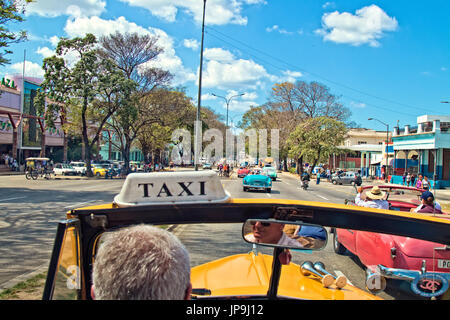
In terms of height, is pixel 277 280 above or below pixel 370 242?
below

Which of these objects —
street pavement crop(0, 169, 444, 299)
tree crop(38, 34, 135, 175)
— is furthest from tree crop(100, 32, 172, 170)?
street pavement crop(0, 169, 444, 299)

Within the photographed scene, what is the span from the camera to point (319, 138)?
4806cm

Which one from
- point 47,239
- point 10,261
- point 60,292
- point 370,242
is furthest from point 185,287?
point 47,239

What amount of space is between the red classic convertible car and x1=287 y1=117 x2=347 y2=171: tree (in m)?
46.6

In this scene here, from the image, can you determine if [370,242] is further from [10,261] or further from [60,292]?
[10,261]


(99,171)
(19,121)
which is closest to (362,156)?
(99,171)

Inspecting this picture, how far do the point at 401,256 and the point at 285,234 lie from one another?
30.2 inches

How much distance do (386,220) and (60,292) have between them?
66.1 inches

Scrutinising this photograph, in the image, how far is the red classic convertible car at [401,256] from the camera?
6.57 feet

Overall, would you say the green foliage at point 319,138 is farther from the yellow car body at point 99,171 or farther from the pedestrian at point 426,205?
the pedestrian at point 426,205

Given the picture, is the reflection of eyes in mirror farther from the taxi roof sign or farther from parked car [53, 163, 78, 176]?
parked car [53, 163, 78, 176]

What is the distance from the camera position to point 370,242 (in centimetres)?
237

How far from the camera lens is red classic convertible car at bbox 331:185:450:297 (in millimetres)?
2001
